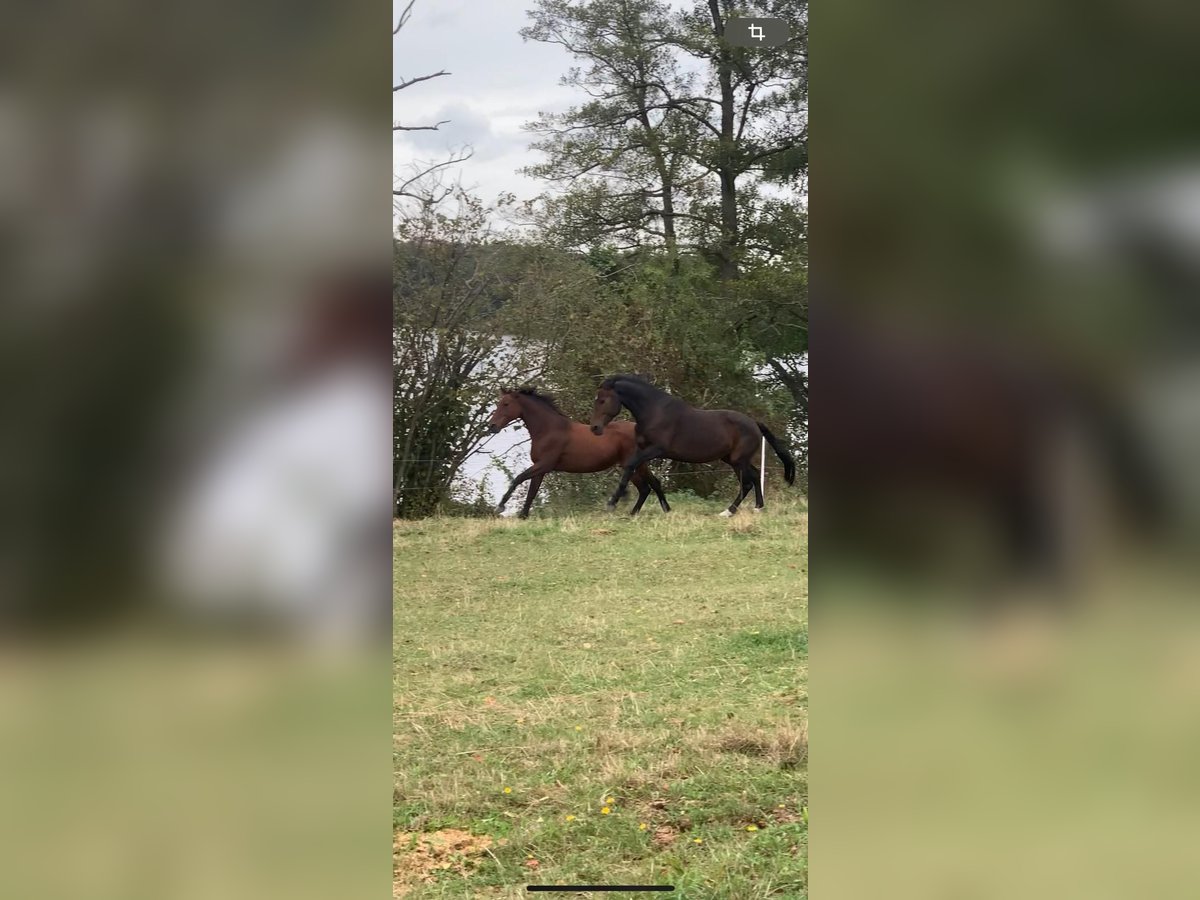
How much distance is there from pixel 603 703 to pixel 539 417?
1.77 meters

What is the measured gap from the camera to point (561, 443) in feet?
8.39

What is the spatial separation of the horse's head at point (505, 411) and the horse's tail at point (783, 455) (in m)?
0.62

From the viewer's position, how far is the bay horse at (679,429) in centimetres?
258

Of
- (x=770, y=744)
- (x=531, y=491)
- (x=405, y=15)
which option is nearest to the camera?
(x=405, y=15)

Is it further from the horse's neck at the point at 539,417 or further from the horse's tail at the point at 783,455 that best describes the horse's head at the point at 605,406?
the horse's tail at the point at 783,455

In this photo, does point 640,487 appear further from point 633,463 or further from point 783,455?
point 783,455

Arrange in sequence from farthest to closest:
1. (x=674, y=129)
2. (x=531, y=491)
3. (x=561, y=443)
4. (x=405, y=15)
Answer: (x=531, y=491)
(x=561, y=443)
(x=674, y=129)
(x=405, y=15)
